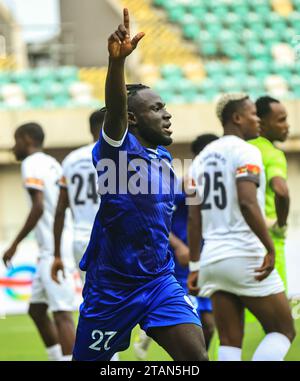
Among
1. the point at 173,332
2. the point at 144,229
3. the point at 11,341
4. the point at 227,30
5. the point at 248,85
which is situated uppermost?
the point at 227,30

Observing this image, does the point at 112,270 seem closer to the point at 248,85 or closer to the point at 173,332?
the point at 173,332

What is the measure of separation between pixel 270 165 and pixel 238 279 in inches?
A: 35.7

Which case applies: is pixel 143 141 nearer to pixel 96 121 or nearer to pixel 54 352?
pixel 96 121

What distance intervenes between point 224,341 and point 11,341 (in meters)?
4.32

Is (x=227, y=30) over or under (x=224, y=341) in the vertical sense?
over

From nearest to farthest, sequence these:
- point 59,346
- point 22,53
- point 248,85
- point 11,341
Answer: point 59,346, point 11,341, point 248,85, point 22,53

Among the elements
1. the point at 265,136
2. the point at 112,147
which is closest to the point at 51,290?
the point at 265,136

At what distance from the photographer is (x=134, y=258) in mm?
5484

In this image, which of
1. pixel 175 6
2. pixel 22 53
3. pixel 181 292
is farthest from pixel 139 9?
pixel 181 292

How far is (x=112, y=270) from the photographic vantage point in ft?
18.1

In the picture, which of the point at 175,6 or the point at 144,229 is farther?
the point at 175,6

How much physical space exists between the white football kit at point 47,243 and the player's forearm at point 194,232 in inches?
53.8

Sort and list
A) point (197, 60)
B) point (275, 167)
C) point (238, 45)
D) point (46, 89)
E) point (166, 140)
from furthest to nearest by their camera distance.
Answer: point (238, 45), point (197, 60), point (46, 89), point (275, 167), point (166, 140)
